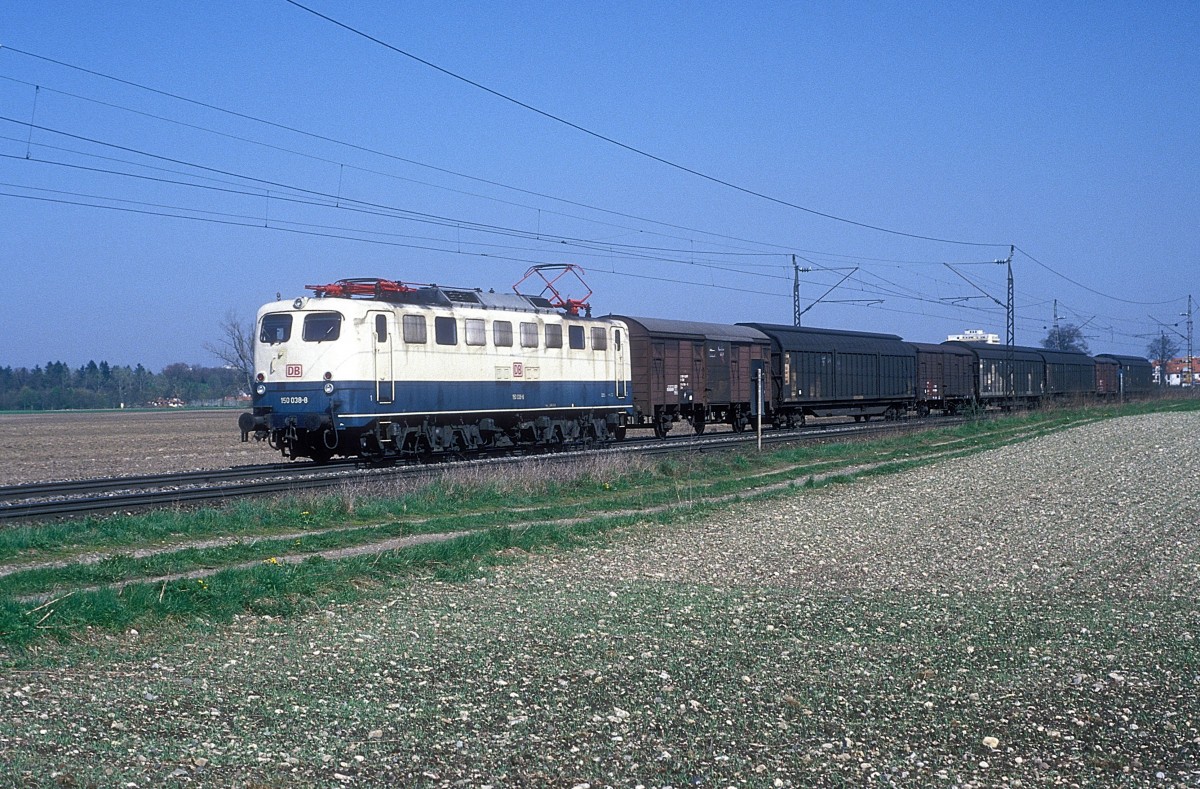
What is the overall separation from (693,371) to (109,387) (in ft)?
472

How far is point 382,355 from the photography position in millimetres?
23250

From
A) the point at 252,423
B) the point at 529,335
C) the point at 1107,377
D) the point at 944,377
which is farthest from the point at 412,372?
the point at 1107,377

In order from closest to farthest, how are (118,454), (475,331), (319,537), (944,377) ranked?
(319,537)
(475,331)
(118,454)
(944,377)

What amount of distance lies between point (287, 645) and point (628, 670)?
2700 mm

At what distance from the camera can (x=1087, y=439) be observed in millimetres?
31781

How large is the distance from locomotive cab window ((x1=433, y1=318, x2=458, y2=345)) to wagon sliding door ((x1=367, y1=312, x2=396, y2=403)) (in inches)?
50.8

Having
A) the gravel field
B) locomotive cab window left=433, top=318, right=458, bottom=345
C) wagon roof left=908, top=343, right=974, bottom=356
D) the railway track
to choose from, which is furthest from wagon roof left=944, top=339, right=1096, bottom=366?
the gravel field

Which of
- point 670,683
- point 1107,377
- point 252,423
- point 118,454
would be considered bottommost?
point 118,454

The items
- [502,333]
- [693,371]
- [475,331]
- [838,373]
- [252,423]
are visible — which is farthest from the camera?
[838,373]

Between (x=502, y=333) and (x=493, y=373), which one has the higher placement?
(x=502, y=333)

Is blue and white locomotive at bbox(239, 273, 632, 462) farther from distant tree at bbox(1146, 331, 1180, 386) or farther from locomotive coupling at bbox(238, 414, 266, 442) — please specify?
distant tree at bbox(1146, 331, 1180, 386)

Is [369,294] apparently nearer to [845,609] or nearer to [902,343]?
[845,609]

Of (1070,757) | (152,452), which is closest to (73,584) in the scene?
(1070,757)

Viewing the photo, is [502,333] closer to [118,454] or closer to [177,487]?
[177,487]
